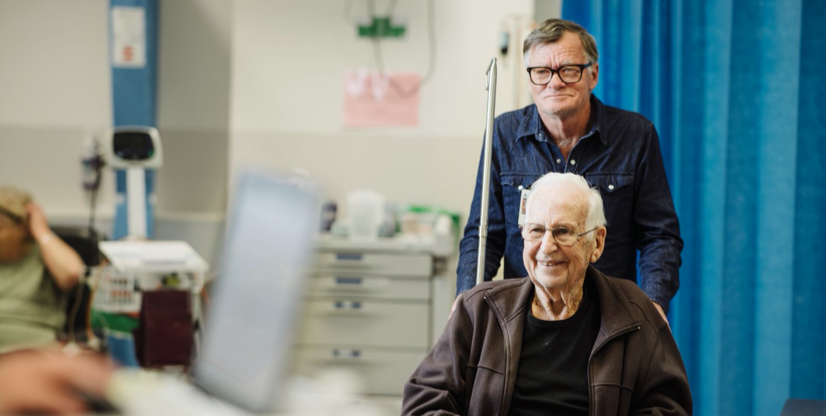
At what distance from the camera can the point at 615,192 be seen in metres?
2.00

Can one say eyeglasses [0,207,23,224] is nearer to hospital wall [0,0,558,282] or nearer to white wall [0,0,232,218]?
hospital wall [0,0,558,282]

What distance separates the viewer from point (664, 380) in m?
1.61

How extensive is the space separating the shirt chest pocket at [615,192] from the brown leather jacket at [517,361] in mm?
324

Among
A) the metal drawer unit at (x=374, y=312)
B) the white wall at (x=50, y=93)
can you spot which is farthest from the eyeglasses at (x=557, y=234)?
the white wall at (x=50, y=93)

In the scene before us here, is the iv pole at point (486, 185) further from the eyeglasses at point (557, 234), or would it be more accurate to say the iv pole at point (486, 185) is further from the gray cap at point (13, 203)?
the gray cap at point (13, 203)

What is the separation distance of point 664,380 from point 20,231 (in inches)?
85.5

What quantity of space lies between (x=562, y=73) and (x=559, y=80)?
0.02 m

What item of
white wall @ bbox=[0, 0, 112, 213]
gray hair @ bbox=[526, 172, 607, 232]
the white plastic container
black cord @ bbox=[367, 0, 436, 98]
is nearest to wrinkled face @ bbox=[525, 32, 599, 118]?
Result: gray hair @ bbox=[526, 172, 607, 232]

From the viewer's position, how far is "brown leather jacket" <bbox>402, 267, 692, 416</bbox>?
5.29ft

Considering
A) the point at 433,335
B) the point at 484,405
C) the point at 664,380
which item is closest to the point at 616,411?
the point at 664,380

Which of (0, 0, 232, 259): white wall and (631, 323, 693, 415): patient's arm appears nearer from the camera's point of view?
(631, 323, 693, 415): patient's arm

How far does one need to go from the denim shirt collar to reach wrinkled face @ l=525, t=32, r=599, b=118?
0.09 meters

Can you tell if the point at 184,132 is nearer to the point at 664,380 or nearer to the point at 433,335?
the point at 433,335

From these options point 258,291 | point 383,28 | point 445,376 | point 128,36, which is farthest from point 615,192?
point 128,36
